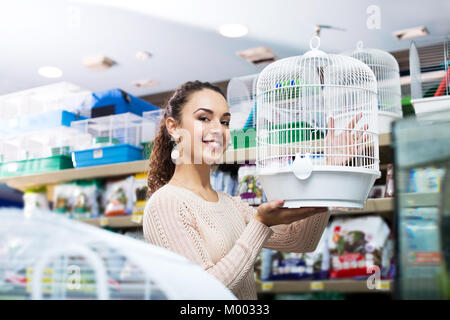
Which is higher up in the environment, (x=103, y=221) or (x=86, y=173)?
(x=86, y=173)

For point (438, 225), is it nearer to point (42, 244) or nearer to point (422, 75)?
point (42, 244)

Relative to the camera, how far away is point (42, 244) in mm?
544

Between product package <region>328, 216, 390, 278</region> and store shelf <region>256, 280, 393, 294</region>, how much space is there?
4 centimetres

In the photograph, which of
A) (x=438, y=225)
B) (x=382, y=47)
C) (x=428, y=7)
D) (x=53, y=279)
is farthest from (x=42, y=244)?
(x=382, y=47)

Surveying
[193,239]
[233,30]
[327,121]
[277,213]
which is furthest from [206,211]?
[233,30]

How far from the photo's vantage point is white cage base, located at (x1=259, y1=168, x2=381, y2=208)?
1.04 meters

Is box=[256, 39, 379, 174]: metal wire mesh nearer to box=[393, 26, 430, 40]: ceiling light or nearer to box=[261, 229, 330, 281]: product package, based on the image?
box=[261, 229, 330, 281]: product package

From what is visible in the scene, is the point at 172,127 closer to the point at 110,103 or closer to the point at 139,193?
the point at 139,193

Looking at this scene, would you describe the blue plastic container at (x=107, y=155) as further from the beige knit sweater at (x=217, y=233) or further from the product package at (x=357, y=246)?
the beige knit sweater at (x=217, y=233)

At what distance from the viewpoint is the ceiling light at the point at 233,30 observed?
351 centimetres

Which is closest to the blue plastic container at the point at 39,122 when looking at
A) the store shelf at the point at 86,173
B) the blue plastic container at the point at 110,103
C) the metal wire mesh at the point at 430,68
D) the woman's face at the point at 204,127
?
the blue plastic container at the point at 110,103

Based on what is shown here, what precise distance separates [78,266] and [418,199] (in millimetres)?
382

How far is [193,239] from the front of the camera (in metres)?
1.11
